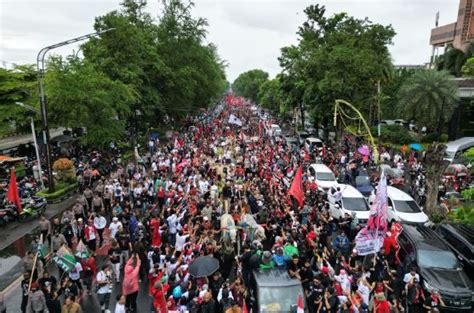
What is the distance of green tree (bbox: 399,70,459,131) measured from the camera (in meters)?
33.8

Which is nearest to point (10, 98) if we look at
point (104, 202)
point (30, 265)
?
point (104, 202)

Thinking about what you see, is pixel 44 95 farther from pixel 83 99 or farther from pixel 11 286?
pixel 11 286

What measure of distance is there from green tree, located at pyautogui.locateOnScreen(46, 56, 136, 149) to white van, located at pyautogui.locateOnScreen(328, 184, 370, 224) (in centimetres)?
1585

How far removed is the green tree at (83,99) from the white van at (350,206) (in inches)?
624

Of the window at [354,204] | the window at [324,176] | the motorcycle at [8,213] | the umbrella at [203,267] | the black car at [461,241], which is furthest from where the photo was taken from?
the window at [324,176]

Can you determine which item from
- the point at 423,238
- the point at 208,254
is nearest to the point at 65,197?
the point at 208,254

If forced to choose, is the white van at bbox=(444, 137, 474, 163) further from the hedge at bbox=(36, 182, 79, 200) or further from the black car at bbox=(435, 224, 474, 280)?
the hedge at bbox=(36, 182, 79, 200)

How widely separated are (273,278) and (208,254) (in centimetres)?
216

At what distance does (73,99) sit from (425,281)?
20986mm

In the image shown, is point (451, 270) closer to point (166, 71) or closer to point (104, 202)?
point (104, 202)

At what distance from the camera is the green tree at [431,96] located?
33812mm

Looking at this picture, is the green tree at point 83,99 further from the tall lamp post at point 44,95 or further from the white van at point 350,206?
the white van at point 350,206

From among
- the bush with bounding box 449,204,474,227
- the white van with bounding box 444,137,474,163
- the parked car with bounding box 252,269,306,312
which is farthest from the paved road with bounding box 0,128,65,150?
the white van with bounding box 444,137,474,163

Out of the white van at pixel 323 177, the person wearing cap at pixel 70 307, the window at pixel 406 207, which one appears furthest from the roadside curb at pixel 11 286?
the window at pixel 406 207
